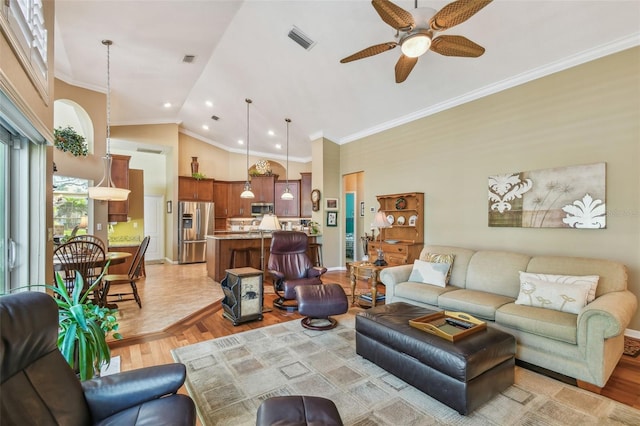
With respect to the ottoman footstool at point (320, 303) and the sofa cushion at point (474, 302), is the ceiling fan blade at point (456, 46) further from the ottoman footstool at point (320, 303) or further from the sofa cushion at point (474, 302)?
the ottoman footstool at point (320, 303)

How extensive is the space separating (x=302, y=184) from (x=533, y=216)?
6.20 meters

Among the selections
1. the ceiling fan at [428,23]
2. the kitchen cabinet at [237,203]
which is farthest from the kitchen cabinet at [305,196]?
the ceiling fan at [428,23]

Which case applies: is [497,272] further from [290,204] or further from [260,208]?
[260,208]

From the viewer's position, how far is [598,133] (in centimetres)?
330

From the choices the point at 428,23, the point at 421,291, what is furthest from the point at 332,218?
the point at 428,23

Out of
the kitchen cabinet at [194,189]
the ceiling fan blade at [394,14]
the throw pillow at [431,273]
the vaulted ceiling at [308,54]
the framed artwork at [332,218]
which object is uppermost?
the vaulted ceiling at [308,54]

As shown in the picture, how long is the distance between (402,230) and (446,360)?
3.86 metres

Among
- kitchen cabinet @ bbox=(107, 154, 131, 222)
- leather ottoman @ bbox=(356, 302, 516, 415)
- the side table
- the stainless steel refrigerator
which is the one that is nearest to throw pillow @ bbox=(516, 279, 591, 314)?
leather ottoman @ bbox=(356, 302, 516, 415)

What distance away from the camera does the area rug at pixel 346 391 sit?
1.88m

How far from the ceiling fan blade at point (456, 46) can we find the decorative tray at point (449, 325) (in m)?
2.42

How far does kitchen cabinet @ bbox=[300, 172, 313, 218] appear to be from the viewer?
28.9 feet

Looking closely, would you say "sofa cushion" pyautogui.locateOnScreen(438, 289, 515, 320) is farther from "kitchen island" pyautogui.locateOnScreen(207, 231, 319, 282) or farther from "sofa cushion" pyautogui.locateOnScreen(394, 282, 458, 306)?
"kitchen island" pyautogui.locateOnScreen(207, 231, 319, 282)

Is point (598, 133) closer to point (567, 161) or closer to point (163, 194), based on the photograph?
point (567, 161)

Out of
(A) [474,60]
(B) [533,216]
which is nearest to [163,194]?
(A) [474,60]
